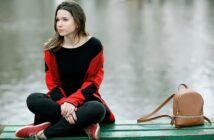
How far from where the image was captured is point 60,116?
2.66 metres

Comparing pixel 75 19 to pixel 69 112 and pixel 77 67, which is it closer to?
pixel 77 67

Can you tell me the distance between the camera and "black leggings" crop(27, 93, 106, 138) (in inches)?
102

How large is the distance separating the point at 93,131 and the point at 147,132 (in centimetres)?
34

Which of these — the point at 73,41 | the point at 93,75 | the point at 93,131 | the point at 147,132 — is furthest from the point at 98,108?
the point at 73,41

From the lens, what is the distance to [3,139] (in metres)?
2.71

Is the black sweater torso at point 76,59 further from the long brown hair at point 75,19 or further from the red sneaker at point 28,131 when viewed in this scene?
the red sneaker at point 28,131

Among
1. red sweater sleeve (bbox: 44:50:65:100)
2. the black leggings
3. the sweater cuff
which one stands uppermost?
red sweater sleeve (bbox: 44:50:65:100)

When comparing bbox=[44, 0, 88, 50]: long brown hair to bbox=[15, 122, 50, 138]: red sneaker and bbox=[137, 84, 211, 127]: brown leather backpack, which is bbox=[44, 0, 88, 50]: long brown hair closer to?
bbox=[15, 122, 50, 138]: red sneaker

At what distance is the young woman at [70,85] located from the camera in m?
2.61

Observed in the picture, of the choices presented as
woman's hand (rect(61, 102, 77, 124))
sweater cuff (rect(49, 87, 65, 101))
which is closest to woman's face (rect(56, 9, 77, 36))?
sweater cuff (rect(49, 87, 65, 101))

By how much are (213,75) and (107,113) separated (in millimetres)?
3723

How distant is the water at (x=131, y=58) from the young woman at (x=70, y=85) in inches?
75.7

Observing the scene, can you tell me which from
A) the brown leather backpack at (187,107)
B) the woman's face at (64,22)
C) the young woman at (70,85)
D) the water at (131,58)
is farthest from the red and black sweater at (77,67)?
the water at (131,58)

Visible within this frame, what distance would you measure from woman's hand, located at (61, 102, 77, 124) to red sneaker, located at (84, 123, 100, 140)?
4.5 inches
